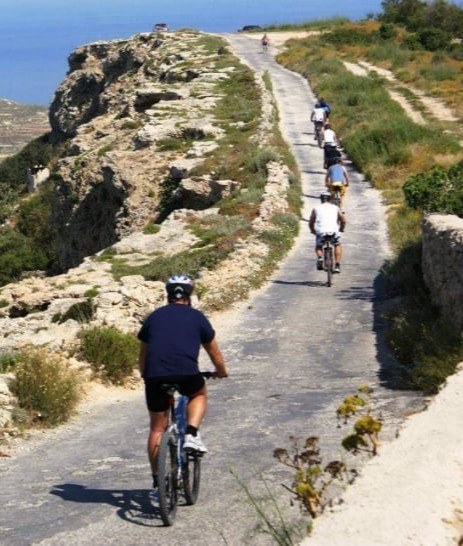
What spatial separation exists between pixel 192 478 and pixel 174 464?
71 cm

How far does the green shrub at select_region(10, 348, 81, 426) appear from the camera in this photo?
11.5 m

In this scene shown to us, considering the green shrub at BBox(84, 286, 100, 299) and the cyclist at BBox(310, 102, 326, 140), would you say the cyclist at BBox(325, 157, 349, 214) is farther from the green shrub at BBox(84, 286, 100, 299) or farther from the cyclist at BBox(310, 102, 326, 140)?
the cyclist at BBox(310, 102, 326, 140)

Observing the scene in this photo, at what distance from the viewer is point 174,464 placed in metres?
8.00

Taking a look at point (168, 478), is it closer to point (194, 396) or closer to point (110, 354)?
point (194, 396)

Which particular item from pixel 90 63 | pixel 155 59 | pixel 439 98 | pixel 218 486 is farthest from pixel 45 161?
pixel 218 486

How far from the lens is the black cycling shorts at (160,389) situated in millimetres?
8047

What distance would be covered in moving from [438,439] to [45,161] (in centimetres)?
7032

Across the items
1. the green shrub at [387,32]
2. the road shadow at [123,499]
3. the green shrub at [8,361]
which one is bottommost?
the green shrub at [8,361]

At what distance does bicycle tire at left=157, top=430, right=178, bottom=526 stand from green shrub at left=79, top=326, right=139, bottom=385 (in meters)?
5.33

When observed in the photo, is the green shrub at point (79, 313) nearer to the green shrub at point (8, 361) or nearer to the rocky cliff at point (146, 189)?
the rocky cliff at point (146, 189)

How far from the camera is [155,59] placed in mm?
58562

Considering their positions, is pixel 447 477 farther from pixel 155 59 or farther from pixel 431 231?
pixel 155 59

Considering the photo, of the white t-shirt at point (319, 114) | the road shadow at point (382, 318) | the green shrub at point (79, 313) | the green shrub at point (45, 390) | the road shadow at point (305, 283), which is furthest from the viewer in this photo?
the white t-shirt at point (319, 114)

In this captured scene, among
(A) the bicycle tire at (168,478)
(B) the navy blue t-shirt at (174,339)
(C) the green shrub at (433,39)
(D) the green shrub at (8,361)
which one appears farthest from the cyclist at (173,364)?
(C) the green shrub at (433,39)
